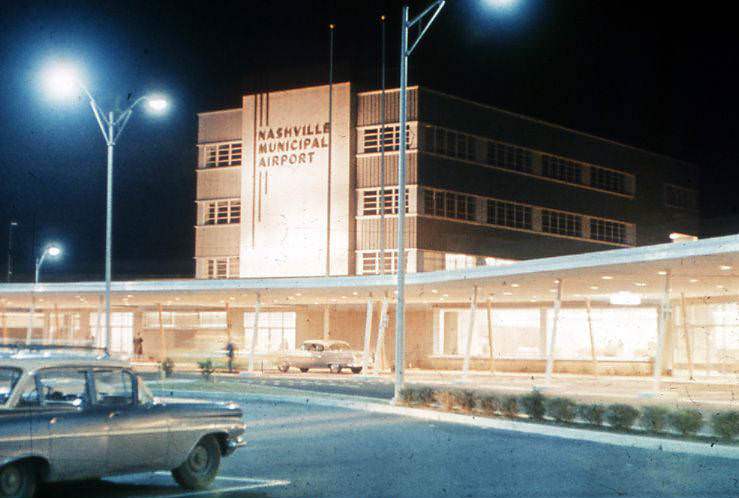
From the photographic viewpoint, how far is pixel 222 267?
6594 cm

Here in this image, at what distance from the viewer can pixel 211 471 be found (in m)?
13.2

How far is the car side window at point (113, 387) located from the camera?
12.0m

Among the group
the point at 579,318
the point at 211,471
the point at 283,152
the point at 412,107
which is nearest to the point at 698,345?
the point at 579,318

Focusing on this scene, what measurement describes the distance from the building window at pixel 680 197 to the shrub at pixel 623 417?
57048mm

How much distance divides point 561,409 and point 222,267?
45.2 m

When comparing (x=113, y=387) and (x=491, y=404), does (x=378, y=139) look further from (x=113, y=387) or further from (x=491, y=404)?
(x=113, y=387)

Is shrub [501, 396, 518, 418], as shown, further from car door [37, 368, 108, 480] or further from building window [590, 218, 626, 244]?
building window [590, 218, 626, 244]

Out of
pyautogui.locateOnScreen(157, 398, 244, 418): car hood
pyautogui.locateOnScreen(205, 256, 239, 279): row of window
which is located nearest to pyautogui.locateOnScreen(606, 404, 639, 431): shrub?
pyautogui.locateOnScreen(157, 398, 244, 418): car hood

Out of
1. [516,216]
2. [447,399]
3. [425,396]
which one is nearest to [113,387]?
[447,399]

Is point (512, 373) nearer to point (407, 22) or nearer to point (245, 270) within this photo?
point (245, 270)

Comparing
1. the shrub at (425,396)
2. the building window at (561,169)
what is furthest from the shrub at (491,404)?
the building window at (561,169)

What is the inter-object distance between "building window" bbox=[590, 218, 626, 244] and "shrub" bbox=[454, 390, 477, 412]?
46716 mm

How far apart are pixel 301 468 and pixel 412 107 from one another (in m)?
45.9

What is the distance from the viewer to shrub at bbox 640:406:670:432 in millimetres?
20328
